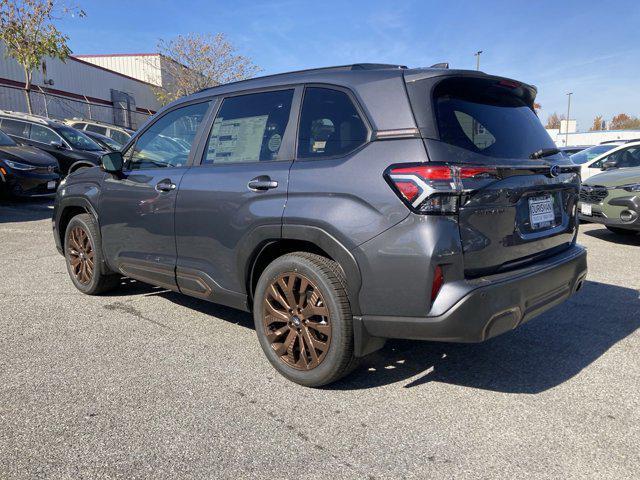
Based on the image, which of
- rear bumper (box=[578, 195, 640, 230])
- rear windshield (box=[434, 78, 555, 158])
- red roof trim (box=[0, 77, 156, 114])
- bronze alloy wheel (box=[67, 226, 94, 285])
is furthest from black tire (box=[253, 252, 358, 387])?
red roof trim (box=[0, 77, 156, 114])

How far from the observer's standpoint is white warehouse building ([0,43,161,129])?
66.3ft

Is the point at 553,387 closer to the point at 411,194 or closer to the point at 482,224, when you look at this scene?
the point at 482,224

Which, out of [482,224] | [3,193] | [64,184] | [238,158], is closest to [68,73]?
[3,193]

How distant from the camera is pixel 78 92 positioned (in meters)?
26.3

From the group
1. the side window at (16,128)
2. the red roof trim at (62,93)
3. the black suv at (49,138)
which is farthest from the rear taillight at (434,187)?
the red roof trim at (62,93)

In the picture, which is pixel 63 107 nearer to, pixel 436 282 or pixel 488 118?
pixel 488 118

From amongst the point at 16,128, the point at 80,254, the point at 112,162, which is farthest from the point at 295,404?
the point at 16,128

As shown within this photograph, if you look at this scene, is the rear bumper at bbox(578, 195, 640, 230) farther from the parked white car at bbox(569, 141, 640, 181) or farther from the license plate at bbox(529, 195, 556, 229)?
the license plate at bbox(529, 195, 556, 229)

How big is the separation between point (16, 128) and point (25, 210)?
345 centimetres

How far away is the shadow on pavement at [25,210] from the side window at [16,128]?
191 centimetres

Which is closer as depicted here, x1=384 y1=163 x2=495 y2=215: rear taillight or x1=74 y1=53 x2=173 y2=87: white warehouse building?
x1=384 y1=163 x2=495 y2=215: rear taillight

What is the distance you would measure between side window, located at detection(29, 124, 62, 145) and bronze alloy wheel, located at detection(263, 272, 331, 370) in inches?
461

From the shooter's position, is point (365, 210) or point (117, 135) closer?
point (365, 210)

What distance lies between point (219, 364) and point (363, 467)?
140 cm
